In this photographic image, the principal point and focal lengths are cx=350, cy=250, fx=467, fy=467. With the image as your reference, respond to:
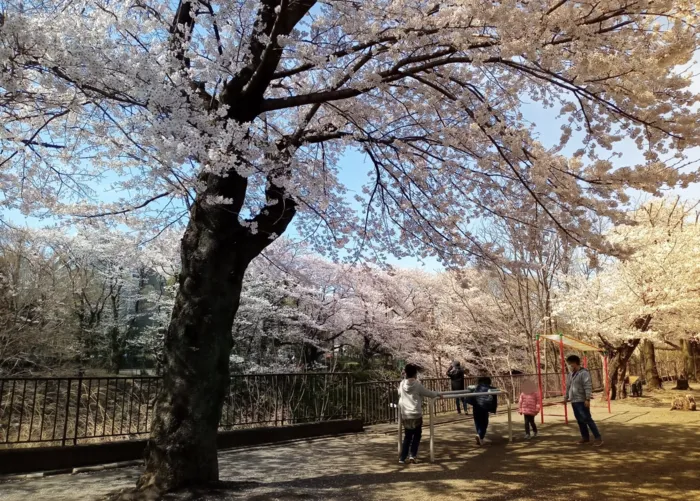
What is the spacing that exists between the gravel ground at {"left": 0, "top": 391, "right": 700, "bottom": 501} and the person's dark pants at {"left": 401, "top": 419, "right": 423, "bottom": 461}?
259mm

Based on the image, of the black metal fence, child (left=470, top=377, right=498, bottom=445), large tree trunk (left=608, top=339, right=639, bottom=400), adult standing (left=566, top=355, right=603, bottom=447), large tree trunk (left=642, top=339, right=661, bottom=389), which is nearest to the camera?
adult standing (left=566, top=355, right=603, bottom=447)

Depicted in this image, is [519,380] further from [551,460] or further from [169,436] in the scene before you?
[169,436]

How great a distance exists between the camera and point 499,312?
73.8ft

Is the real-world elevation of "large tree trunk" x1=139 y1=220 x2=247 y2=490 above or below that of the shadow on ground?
above

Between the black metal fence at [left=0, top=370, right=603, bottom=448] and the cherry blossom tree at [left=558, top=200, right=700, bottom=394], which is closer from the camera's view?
the black metal fence at [left=0, top=370, right=603, bottom=448]

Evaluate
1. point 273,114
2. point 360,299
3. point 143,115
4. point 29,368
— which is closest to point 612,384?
point 360,299

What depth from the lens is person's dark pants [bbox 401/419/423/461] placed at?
276 inches

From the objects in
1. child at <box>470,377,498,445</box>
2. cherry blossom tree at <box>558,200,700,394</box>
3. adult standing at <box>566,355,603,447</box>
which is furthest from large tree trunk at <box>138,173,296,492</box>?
cherry blossom tree at <box>558,200,700,394</box>

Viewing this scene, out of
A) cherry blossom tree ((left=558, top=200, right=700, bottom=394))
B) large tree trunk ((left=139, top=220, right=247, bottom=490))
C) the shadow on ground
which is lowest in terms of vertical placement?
the shadow on ground

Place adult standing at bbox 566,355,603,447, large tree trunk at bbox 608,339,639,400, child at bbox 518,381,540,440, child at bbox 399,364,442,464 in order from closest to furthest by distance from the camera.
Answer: child at bbox 399,364,442,464, adult standing at bbox 566,355,603,447, child at bbox 518,381,540,440, large tree trunk at bbox 608,339,639,400

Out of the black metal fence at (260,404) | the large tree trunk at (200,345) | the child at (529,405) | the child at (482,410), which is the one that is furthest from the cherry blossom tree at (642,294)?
the large tree trunk at (200,345)

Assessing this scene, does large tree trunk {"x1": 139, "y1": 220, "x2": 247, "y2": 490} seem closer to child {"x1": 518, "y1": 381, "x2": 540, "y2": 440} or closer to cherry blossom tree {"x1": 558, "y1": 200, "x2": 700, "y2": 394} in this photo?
child {"x1": 518, "y1": 381, "x2": 540, "y2": 440}

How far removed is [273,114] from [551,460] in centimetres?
817

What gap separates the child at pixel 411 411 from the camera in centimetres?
700
